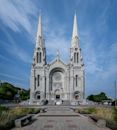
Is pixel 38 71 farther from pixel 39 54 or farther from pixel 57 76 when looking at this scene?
pixel 57 76

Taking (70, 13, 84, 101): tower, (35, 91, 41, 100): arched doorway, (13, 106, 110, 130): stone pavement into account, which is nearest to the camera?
(13, 106, 110, 130): stone pavement

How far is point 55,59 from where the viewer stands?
94188 mm

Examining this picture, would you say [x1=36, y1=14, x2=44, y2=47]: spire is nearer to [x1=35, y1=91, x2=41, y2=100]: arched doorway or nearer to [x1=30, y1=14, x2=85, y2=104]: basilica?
[x1=30, y1=14, x2=85, y2=104]: basilica

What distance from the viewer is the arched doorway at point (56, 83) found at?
91206mm

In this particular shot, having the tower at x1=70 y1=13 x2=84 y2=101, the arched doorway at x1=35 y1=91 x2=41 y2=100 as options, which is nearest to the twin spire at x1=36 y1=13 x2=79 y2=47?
the tower at x1=70 y1=13 x2=84 y2=101

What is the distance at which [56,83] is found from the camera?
3661 inches

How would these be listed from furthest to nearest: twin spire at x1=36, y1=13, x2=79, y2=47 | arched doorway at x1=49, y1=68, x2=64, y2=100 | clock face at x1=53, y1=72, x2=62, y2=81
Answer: twin spire at x1=36, y1=13, x2=79, y2=47 → clock face at x1=53, y1=72, x2=62, y2=81 → arched doorway at x1=49, y1=68, x2=64, y2=100

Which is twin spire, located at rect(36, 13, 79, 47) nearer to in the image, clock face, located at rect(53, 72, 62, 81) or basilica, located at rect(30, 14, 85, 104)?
basilica, located at rect(30, 14, 85, 104)

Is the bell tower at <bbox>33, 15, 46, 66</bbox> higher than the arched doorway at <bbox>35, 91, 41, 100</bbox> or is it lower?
higher

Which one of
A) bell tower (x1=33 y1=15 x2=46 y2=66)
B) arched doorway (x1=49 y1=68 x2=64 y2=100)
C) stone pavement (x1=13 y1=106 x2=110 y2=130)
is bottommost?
stone pavement (x1=13 y1=106 x2=110 y2=130)

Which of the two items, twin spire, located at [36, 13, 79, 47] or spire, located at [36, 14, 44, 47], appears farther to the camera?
twin spire, located at [36, 13, 79, 47]

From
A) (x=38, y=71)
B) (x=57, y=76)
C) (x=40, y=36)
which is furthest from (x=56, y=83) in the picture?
(x=40, y=36)

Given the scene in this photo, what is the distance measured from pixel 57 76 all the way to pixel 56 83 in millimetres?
2580

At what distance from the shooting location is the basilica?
90.0m
